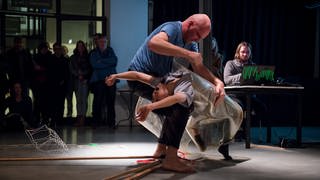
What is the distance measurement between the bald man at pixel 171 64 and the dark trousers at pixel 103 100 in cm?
346

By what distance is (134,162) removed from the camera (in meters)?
3.56

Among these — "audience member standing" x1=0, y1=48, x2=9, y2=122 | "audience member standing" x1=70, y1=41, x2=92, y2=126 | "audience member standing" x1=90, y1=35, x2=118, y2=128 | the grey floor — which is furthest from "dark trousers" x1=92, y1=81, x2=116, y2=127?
the grey floor

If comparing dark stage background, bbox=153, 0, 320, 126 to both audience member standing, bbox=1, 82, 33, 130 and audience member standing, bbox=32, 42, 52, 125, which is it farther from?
audience member standing, bbox=1, 82, 33, 130

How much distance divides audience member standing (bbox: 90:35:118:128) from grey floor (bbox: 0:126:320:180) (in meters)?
1.45

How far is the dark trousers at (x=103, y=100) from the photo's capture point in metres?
6.73

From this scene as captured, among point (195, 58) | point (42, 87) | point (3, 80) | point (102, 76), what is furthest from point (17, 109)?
point (195, 58)

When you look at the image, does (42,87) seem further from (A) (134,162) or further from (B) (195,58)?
(B) (195,58)

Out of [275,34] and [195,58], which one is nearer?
[195,58]

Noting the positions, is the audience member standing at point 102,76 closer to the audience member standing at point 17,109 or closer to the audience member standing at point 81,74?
the audience member standing at point 81,74

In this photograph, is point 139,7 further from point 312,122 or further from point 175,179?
point 175,179

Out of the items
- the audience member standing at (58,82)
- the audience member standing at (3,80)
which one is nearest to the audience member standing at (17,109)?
the audience member standing at (3,80)

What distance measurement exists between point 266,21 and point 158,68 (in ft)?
13.5

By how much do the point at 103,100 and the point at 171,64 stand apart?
3.74 meters

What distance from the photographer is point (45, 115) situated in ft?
21.7
